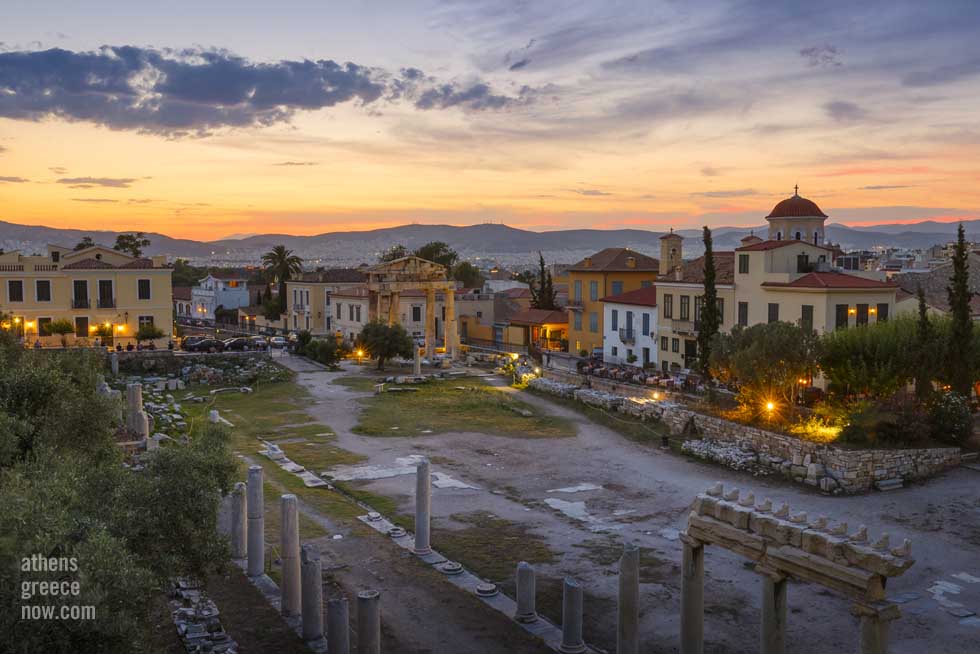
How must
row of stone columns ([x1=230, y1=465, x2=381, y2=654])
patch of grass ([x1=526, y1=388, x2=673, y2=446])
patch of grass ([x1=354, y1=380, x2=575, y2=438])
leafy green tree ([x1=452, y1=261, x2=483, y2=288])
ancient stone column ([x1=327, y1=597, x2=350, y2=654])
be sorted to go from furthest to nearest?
1. leafy green tree ([x1=452, y1=261, x2=483, y2=288])
2. patch of grass ([x1=354, y1=380, x2=575, y2=438])
3. patch of grass ([x1=526, y1=388, x2=673, y2=446])
4. ancient stone column ([x1=327, y1=597, x2=350, y2=654])
5. row of stone columns ([x1=230, y1=465, x2=381, y2=654])

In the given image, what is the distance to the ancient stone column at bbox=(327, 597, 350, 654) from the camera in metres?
15.6

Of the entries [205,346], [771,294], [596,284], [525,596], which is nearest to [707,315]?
[771,294]

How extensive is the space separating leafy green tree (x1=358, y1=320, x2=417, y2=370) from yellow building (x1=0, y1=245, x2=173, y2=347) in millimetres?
14703

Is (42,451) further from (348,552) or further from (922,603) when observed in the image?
(922,603)

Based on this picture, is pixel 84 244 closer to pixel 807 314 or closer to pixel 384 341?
pixel 384 341

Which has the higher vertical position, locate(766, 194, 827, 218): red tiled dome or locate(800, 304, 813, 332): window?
locate(766, 194, 827, 218): red tiled dome

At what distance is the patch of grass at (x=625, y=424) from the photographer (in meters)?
39.1

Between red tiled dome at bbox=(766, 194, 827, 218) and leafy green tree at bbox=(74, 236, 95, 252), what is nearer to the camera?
red tiled dome at bbox=(766, 194, 827, 218)

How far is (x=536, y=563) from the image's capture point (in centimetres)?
2209

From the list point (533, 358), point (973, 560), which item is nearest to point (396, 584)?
point (973, 560)

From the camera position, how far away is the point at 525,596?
59.7 ft

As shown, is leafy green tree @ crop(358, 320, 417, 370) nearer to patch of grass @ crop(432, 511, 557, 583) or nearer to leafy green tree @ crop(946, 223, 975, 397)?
leafy green tree @ crop(946, 223, 975, 397)

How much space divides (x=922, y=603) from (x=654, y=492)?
35.2 ft

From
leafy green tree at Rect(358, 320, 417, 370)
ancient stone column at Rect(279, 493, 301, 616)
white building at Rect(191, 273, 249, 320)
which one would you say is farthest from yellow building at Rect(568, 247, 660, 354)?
white building at Rect(191, 273, 249, 320)
